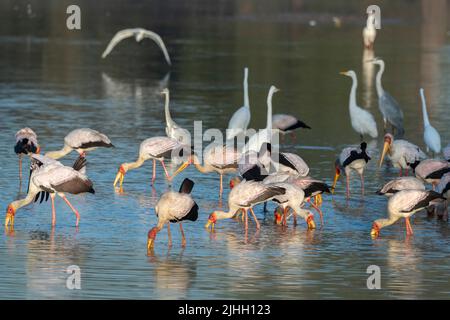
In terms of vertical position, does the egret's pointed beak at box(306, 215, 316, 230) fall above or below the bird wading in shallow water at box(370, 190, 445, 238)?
below

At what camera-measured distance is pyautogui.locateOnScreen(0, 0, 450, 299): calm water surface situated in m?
12.3

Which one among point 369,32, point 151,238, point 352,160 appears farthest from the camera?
point 369,32

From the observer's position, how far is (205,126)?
23.6m

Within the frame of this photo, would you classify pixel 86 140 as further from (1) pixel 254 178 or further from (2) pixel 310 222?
(2) pixel 310 222

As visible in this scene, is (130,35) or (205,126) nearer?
(205,126)

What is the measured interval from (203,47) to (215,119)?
17231 mm

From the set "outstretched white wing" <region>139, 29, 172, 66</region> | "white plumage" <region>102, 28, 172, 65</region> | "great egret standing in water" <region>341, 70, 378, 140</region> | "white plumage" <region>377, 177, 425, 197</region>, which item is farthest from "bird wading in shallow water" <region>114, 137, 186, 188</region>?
"white plumage" <region>102, 28, 172, 65</region>

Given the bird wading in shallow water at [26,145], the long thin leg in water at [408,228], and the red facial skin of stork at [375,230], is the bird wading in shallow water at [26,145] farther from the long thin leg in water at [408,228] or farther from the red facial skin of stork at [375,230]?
the long thin leg in water at [408,228]

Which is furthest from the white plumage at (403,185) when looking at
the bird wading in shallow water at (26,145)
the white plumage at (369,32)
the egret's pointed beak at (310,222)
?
the white plumage at (369,32)

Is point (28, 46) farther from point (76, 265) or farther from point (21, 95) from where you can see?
point (76, 265)

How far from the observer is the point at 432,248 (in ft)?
45.4

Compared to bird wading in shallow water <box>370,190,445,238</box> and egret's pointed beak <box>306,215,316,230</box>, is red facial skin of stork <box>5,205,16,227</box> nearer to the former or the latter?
egret's pointed beak <box>306,215,316,230</box>

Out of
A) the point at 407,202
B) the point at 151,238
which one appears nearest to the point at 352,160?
the point at 407,202

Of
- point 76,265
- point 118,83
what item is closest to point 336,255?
point 76,265
